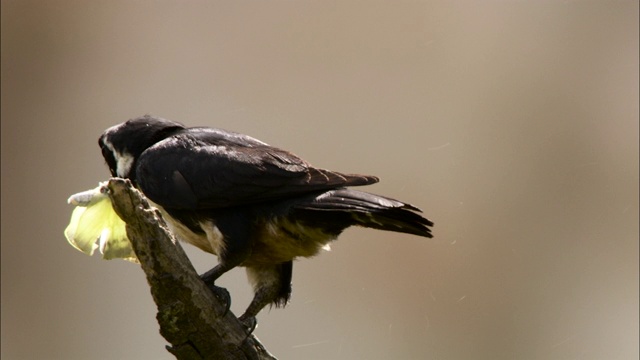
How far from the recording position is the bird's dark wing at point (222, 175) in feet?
10.9

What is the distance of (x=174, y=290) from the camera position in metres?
2.83

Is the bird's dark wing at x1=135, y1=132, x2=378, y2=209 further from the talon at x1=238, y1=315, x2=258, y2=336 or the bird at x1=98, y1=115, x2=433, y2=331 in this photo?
the talon at x1=238, y1=315, x2=258, y2=336

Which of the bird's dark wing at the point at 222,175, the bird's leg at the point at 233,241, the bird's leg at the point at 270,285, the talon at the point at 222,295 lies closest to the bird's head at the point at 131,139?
the bird's dark wing at the point at 222,175

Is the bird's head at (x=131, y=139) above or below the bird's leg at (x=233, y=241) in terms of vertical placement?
above

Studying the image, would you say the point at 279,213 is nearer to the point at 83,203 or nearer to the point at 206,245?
the point at 206,245

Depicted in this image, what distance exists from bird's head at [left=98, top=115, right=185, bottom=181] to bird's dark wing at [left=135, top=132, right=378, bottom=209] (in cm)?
12

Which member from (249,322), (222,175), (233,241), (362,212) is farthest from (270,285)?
(362,212)

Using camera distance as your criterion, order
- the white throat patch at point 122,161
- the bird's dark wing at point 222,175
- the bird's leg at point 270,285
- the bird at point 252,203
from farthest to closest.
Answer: the white throat patch at point 122,161 → the bird's leg at point 270,285 → the bird's dark wing at point 222,175 → the bird at point 252,203

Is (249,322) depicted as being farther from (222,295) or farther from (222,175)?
(222,175)

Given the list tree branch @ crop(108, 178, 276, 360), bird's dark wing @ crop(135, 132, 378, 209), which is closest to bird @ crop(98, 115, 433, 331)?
bird's dark wing @ crop(135, 132, 378, 209)

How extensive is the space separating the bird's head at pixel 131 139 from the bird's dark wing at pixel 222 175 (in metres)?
0.12

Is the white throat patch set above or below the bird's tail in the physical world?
above

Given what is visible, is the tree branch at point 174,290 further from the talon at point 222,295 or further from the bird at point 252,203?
the bird at point 252,203

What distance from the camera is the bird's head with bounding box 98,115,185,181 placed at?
3.75m
